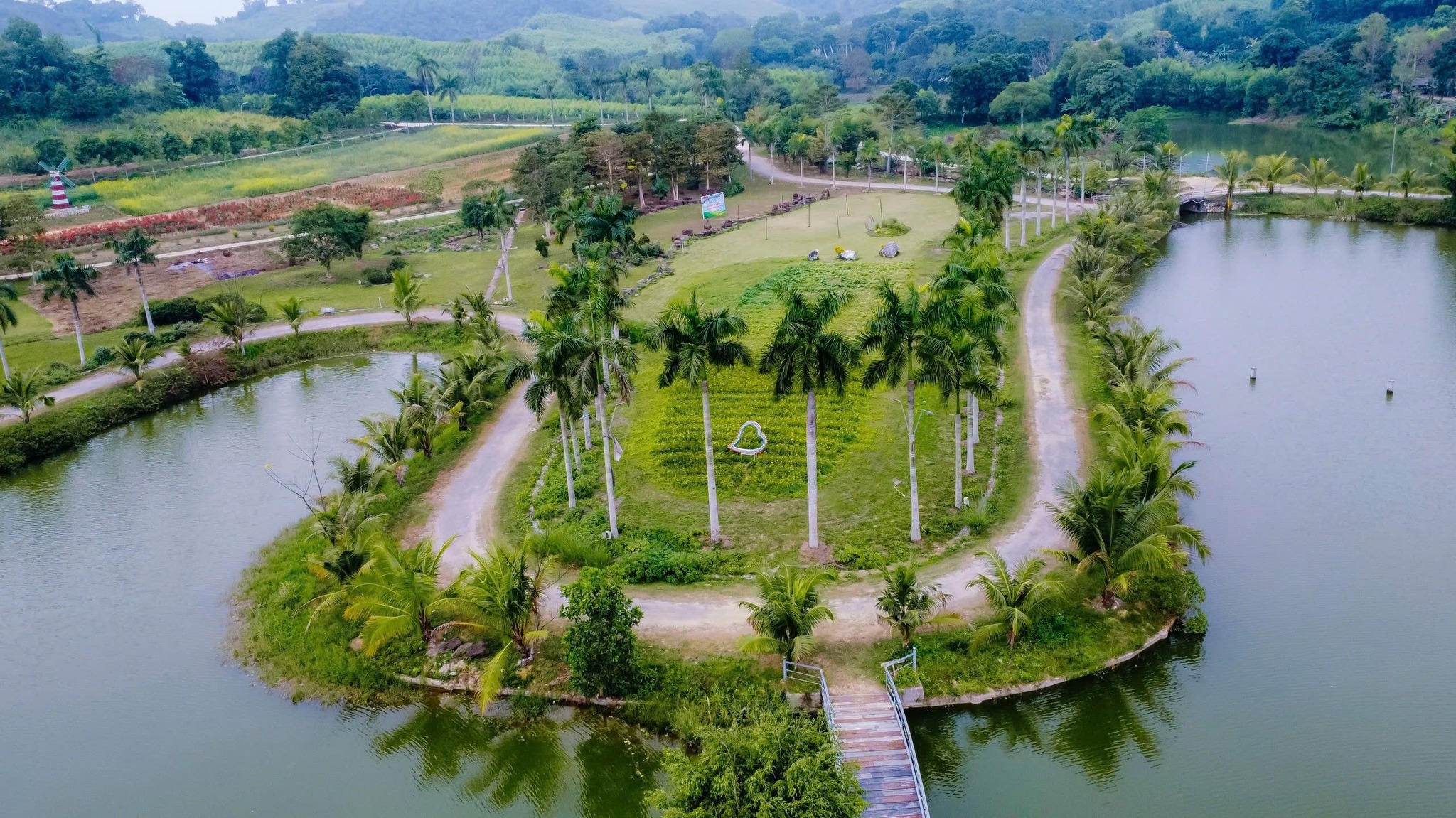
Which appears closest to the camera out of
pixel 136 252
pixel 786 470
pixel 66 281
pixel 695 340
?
pixel 695 340

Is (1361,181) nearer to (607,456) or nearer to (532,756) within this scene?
(607,456)

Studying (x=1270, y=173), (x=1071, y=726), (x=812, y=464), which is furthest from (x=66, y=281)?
(x=1270, y=173)

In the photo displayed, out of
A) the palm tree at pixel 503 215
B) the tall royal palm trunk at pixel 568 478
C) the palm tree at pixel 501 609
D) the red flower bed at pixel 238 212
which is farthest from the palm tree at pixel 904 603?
the red flower bed at pixel 238 212

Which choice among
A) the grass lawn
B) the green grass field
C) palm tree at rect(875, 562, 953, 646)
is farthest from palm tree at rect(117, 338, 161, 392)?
the green grass field

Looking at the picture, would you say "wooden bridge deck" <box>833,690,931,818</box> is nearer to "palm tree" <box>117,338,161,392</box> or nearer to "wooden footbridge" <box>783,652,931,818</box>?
"wooden footbridge" <box>783,652,931,818</box>

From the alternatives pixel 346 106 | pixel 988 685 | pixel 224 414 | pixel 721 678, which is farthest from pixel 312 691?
pixel 346 106
